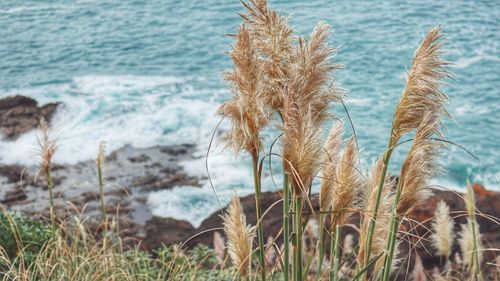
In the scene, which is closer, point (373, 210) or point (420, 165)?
point (420, 165)

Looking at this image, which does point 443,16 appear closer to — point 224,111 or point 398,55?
point 398,55

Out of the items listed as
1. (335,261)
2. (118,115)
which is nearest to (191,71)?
(118,115)

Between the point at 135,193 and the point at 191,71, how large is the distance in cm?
528

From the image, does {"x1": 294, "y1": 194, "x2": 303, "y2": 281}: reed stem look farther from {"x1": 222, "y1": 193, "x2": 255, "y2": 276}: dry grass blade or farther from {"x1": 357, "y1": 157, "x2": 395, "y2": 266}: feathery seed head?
{"x1": 357, "y1": 157, "x2": 395, "y2": 266}: feathery seed head

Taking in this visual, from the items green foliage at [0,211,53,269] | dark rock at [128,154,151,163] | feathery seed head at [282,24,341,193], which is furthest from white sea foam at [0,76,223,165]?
feathery seed head at [282,24,341,193]

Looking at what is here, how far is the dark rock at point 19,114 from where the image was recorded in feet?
40.4

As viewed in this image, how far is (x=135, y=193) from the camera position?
10641 mm

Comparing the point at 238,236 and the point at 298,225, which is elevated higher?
the point at 298,225

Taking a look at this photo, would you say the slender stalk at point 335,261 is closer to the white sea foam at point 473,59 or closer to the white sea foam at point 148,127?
the white sea foam at point 148,127

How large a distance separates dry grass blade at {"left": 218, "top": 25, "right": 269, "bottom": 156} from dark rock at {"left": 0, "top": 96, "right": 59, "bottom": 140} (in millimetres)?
10451

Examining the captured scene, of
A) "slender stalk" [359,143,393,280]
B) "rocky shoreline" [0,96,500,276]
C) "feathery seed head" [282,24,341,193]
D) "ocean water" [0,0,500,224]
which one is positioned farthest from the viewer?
"ocean water" [0,0,500,224]

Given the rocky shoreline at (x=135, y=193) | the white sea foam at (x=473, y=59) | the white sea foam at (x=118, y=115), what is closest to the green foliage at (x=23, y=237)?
the rocky shoreline at (x=135, y=193)

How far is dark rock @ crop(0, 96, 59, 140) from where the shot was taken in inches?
485

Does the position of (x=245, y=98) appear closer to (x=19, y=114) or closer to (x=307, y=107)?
(x=307, y=107)
